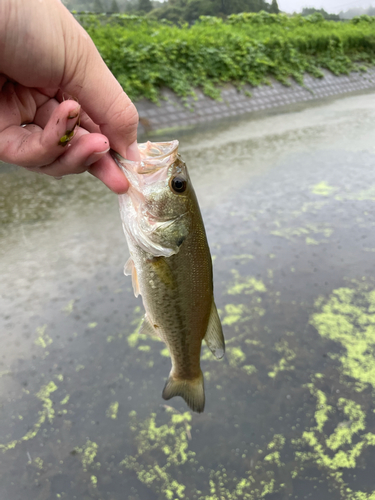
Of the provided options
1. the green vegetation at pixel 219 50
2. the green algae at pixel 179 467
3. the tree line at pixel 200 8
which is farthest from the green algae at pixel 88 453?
the tree line at pixel 200 8

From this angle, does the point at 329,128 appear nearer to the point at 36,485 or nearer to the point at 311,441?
the point at 311,441

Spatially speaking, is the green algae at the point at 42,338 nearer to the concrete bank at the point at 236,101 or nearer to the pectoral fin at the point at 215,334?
the pectoral fin at the point at 215,334

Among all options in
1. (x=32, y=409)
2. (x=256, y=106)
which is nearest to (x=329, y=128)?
(x=256, y=106)

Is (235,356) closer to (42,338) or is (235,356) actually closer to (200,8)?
(42,338)

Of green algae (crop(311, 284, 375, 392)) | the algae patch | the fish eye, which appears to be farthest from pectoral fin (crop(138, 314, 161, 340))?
the algae patch

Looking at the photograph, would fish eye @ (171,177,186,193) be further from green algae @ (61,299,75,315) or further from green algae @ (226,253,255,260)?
green algae @ (226,253,255,260)
